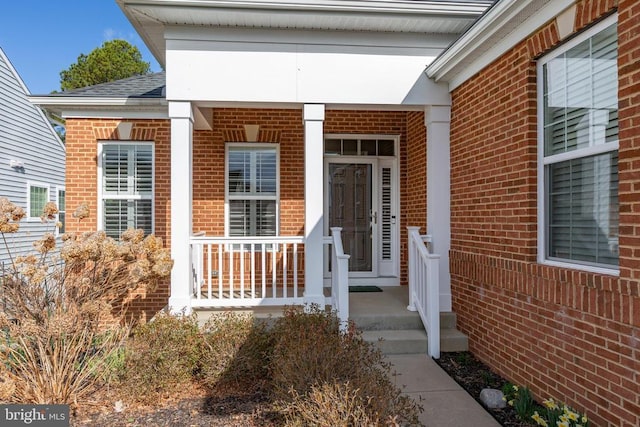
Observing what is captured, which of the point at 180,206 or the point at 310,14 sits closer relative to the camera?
the point at 310,14

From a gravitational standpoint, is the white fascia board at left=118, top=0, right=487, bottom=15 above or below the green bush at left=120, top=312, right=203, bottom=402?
above

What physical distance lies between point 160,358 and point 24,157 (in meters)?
10.1

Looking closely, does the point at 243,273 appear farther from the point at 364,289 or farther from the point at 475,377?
the point at 475,377

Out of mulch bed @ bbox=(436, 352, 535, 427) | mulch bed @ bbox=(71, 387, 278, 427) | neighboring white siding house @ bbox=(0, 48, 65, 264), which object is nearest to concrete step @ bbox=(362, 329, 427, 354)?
mulch bed @ bbox=(436, 352, 535, 427)

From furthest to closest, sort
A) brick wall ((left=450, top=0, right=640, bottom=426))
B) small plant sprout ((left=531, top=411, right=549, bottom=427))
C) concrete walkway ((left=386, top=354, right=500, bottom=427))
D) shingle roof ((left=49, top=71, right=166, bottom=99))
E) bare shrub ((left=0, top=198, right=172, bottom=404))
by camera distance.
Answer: shingle roof ((left=49, top=71, right=166, bottom=99))
bare shrub ((left=0, top=198, right=172, bottom=404))
concrete walkway ((left=386, top=354, right=500, bottom=427))
small plant sprout ((left=531, top=411, right=549, bottom=427))
brick wall ((left=450, top=0, right=640, bottom=426))

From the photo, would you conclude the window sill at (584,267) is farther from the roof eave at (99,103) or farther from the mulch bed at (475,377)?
the roof eave at (99,103)

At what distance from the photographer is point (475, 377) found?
4.39 m

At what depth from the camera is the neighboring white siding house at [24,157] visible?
10.5m

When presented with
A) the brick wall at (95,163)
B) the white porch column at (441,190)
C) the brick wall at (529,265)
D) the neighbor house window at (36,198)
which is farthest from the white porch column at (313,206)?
the neighbor house window at (36,198)

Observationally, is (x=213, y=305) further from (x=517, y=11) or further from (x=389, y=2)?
(x=517, y=11)

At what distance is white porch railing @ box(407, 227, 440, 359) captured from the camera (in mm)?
4914

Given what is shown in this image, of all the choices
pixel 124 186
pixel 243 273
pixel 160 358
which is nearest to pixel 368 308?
pixel 243 273

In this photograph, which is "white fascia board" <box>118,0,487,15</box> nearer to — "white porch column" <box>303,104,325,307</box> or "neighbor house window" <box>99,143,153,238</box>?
"white porch column" <box>303,104,325,307</box>

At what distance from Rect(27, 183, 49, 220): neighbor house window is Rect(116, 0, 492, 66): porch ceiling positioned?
856cm
